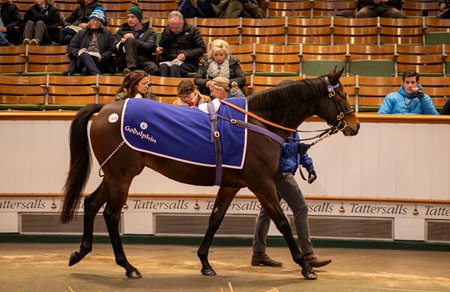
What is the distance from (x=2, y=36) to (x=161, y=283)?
24.8 feet

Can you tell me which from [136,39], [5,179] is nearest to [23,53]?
[136,39]

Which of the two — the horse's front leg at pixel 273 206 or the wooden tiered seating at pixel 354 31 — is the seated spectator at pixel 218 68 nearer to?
the horse's front leg at pixel 273 206

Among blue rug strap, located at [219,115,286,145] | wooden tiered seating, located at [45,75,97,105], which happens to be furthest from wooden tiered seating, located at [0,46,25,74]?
blue rug strap, located at [219,115,286,145]

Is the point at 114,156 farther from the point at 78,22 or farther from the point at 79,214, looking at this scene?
the point at 78,22

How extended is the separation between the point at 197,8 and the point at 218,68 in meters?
3.89

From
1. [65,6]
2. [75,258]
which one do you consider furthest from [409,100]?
[65,6]

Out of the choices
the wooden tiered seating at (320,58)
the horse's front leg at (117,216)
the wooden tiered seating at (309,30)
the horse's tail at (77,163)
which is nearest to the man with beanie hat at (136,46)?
the wooden tiered seating at (320,58)

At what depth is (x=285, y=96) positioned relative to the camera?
25.6ft

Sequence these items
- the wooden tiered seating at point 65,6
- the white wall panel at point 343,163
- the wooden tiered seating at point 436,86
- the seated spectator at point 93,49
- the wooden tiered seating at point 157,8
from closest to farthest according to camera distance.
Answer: the white wall panel at point 343,163 → the wooden tiered seating at point 436,86 → the seated spectator at point 93,49 → the wooden tiered seating at point 157,8 → the wooden tiered seating at point 65,6

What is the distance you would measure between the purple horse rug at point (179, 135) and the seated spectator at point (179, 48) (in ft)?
14.1

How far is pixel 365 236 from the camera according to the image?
31.1ft

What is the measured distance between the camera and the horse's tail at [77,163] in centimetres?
785

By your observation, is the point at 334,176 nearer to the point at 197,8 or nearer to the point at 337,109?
the point at 337,109

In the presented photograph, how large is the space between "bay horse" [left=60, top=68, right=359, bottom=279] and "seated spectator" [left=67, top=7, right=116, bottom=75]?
4.40 metres
